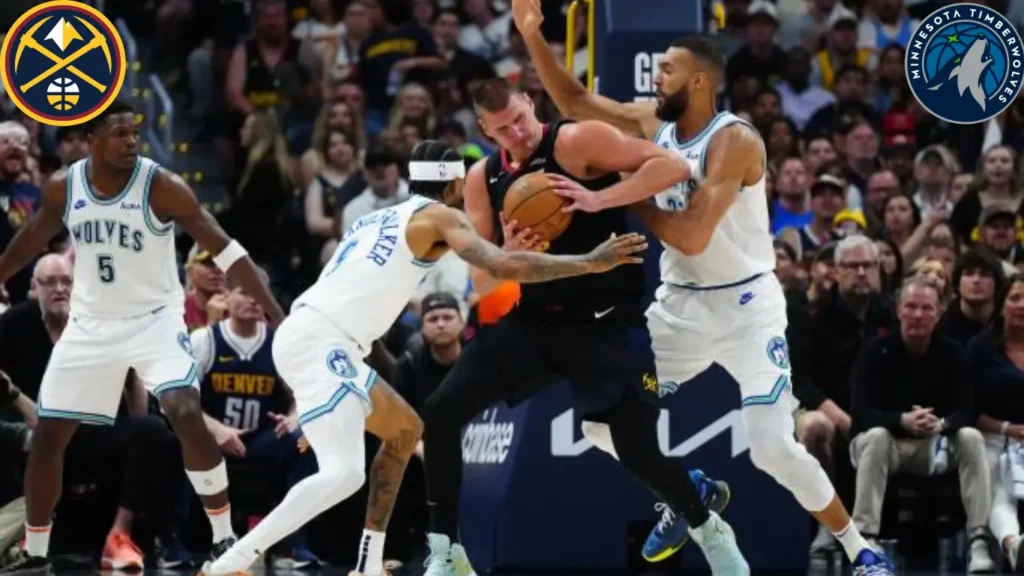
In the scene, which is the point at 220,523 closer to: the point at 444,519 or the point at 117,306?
the point at 117,306

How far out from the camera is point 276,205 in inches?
597

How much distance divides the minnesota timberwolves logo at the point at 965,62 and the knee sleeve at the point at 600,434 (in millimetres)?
2149

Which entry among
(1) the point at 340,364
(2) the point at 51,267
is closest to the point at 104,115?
(2) the point at 51,267

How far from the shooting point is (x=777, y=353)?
Result: 9.53 m

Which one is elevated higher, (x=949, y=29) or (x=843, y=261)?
(x=949, y=29)

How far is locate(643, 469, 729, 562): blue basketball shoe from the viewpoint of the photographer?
989 centimetres

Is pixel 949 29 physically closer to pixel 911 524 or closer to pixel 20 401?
pixel 911 524

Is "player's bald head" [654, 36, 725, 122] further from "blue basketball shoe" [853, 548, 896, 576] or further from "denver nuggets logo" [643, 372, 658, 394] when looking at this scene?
"blue basketball shoe" [853, 548, 896, 576]

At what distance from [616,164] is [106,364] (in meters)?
2.75

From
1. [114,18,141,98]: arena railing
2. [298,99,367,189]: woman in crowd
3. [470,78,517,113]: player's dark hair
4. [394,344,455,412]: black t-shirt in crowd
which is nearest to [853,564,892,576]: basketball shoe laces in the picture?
[470,78,517,113]: player's dark hair

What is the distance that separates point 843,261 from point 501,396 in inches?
148

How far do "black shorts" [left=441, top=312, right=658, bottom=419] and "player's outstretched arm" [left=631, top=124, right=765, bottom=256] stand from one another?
0.51 m

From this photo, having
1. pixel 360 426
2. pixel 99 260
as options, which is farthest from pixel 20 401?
pixel 360 426

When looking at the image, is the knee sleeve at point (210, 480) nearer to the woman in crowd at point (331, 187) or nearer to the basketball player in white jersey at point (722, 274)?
the basketball player in white jersey at point (722, 274)
